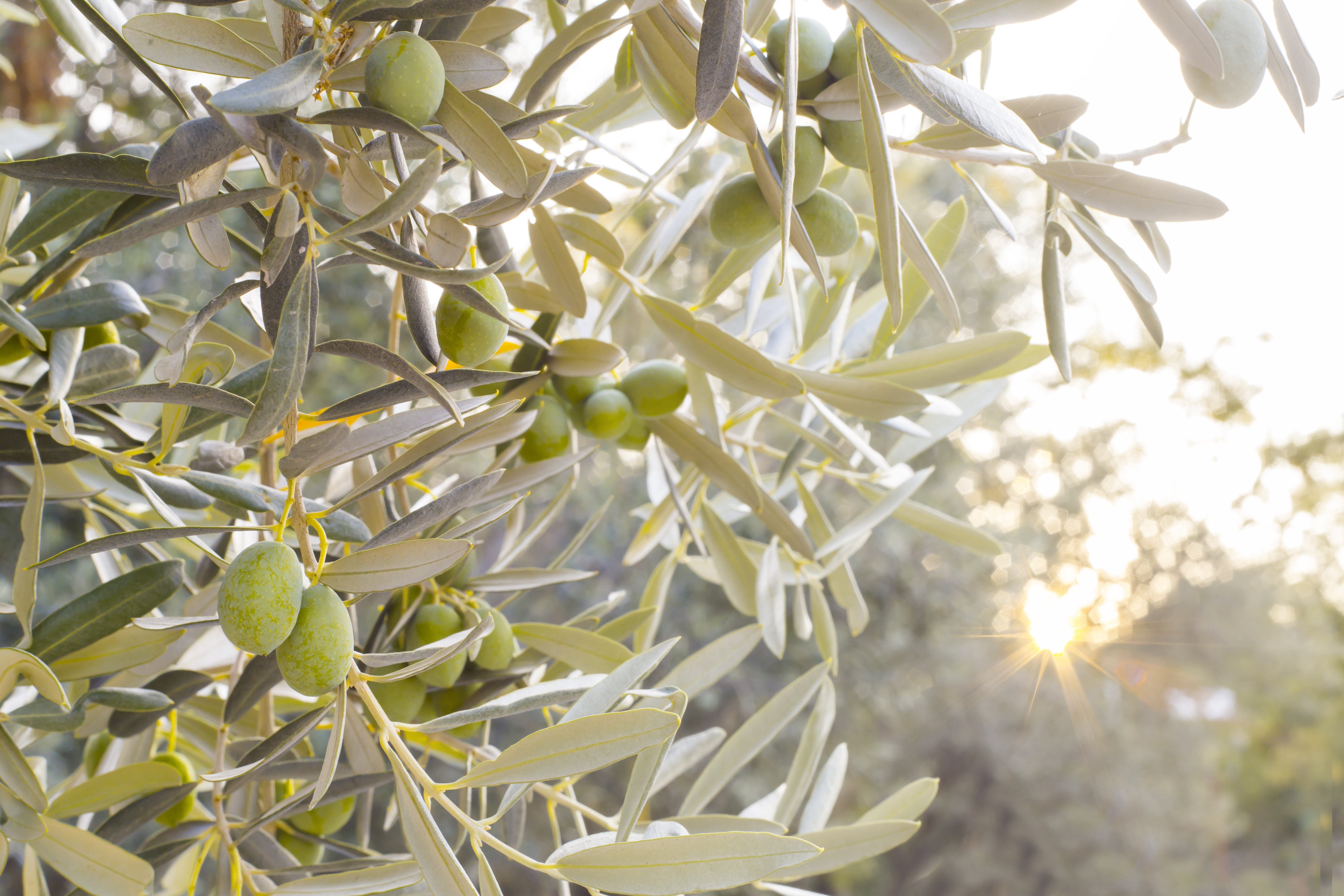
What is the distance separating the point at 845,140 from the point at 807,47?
4cm

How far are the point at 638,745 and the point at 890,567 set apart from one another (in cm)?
322

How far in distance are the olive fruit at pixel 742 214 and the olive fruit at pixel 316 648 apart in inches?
7.9

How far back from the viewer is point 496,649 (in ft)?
1.15

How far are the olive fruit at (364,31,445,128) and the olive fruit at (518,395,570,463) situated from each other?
0.57ft

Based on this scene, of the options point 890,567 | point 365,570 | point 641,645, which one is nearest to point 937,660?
point 890,567

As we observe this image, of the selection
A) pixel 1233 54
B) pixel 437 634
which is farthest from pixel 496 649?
pixel 1233 54

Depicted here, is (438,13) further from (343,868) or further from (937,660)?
(937,660)

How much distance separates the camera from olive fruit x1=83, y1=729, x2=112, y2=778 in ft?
1.28

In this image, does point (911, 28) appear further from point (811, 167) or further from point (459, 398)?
point (459, 398)

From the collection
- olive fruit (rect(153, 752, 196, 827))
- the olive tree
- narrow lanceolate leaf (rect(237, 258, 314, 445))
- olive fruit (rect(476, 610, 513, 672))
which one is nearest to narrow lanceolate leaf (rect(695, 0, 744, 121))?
the olive tree

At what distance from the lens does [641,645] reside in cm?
42

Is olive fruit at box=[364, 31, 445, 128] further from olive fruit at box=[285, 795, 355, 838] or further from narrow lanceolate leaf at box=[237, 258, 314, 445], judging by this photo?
olive fruit at box=[285, 795, 355, 838]

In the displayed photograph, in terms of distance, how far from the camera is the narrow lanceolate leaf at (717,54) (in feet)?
0.69

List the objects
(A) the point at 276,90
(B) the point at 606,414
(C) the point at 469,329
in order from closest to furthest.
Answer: (A) the point at 276,90 → (C) the point at 469,329 → (B) the point at 606,414
